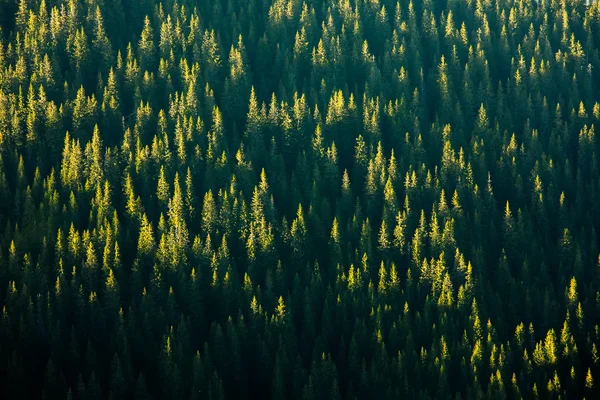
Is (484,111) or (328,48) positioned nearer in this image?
(484,111)

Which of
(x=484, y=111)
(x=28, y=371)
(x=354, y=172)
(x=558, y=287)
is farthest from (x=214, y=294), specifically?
(x=484, y=111)

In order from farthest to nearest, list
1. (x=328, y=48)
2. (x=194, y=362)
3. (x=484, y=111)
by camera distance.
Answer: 1. (x=328, y=48)
2. (x=484, y=111)
3. (x=194, y=362)

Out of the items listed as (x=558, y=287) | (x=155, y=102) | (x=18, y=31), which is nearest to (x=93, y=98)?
(x=155, y=102)

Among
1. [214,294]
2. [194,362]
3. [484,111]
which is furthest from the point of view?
[484,111]

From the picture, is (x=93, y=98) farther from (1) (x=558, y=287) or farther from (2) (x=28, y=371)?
(1) (x=558, y=287)

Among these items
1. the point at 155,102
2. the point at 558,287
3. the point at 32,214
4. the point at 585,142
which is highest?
the point at 155,102

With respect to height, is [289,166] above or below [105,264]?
above

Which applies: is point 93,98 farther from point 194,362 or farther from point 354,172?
point 194,362
